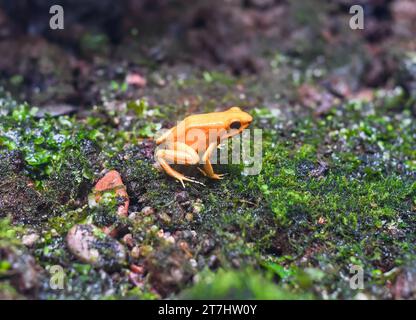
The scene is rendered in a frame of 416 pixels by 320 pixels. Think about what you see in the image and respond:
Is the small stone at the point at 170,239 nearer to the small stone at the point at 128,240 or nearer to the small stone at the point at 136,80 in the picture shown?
the small stone at the point at 128,240

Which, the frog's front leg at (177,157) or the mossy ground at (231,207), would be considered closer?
the mossy ground at (231,207)

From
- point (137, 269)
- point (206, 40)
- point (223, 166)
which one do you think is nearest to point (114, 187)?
point (137, 269)

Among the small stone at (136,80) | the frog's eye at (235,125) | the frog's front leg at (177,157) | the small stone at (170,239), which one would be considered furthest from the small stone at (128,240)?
the small stone at (136,80)

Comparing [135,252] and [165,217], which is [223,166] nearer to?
[165,217]

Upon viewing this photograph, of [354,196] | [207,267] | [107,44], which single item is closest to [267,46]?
[107,44]

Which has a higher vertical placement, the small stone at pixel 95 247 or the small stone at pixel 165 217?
the small stone at pixel 165 217

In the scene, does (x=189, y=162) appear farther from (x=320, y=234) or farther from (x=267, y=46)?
(x=267, y=46)

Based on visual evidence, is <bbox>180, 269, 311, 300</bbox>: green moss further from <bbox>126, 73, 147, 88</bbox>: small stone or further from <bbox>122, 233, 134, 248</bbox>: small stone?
<bbox>126, 73, 147, 88</bbox>: small stone
